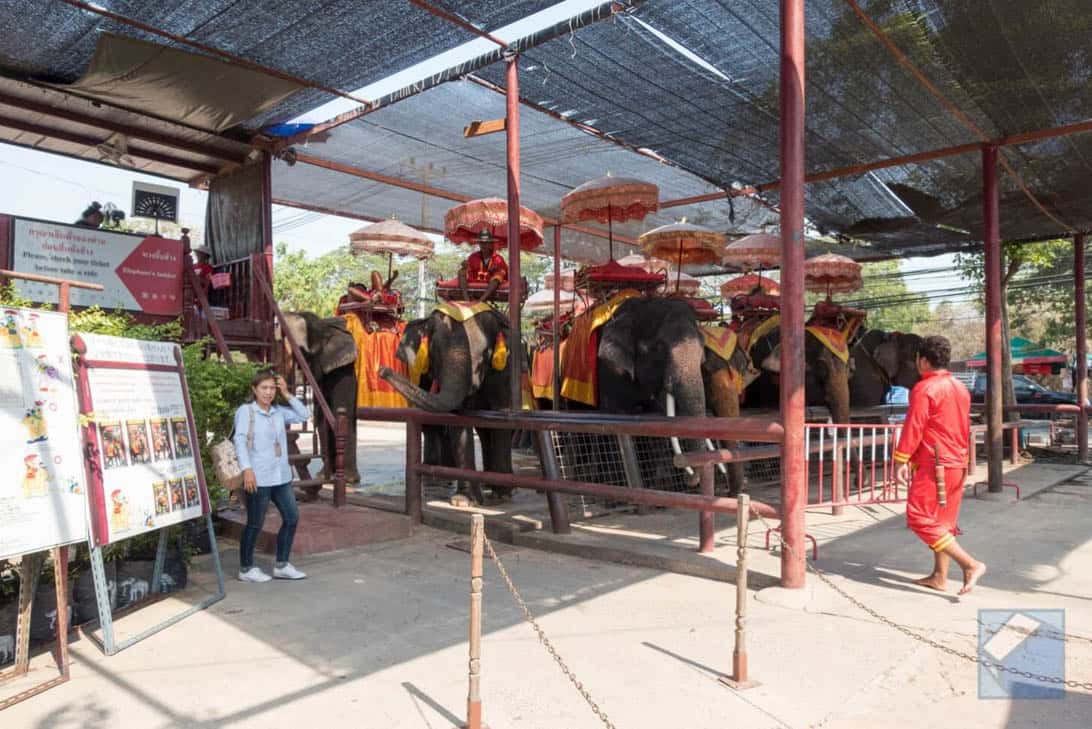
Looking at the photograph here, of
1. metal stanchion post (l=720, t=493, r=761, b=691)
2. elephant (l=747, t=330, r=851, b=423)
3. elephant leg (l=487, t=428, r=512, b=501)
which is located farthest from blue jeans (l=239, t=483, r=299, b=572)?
elephant (l=747, t=330, r=851, b=423)

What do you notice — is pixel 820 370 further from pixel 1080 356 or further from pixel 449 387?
pixel 1080 356

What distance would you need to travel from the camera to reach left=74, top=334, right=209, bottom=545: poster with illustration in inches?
176

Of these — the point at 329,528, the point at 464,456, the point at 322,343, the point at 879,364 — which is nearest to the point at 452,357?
the point at 464,456

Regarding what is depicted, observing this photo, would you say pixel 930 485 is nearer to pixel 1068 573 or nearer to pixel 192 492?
pixel 1068 573

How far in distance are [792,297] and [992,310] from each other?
564 cm

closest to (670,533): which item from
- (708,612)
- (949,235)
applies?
(708,612)

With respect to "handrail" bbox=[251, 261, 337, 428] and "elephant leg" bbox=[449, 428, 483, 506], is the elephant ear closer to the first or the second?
"handrail" bbox=[251, 261, 337, 428]

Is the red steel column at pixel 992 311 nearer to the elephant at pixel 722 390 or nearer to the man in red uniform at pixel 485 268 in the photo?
the elephant at pixel 722 390

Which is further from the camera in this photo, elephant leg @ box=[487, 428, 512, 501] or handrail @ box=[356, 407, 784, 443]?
elephant leg @ box=[487, 428, 512, 501]

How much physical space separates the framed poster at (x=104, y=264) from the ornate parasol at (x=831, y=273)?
26.5 feet

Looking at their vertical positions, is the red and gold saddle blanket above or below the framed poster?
below

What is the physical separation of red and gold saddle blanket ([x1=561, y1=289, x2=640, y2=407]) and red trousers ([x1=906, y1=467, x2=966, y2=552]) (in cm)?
384

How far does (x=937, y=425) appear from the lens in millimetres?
5309

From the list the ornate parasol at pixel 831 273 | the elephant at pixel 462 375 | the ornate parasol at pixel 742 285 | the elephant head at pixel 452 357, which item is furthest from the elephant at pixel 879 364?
the elephant head at pixel 452 357
